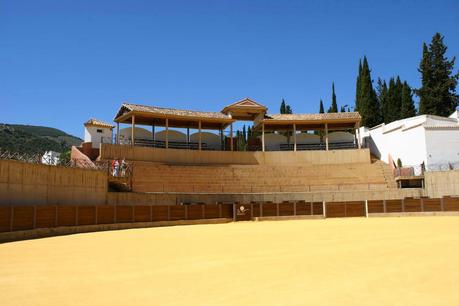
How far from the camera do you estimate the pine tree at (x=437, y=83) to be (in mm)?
49031

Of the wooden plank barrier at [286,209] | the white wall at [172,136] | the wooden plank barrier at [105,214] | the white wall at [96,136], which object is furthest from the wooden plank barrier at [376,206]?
the white wall at [96,136]

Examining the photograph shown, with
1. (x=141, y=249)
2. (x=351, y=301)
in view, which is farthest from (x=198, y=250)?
(x=351, y=301)

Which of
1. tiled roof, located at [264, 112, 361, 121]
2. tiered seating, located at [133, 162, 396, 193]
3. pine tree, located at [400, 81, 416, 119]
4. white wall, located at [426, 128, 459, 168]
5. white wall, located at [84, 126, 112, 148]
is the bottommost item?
tiered seating, located at [133, 162, 396, 193]

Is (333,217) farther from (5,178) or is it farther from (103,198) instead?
(5,178)

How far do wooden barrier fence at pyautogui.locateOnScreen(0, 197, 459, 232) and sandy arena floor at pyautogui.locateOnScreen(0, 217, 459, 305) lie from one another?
4441mm

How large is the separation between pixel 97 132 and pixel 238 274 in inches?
1238

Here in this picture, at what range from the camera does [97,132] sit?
3722 cm

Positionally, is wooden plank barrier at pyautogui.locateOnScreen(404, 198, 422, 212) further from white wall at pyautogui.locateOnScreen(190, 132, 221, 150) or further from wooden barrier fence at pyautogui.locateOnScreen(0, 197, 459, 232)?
white wall at pyautogui.locateOnScreen(190, 132, 221, 150)

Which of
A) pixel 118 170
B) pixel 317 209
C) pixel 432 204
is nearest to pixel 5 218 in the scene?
pixel 118 170

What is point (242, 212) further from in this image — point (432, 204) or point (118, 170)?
point (432, 204)

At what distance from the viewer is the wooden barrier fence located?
18062mm

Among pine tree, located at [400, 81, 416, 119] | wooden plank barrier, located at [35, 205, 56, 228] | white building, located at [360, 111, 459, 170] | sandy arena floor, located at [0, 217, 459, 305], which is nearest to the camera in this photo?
sandy arena floor, located at [0, 217, 459, 305]

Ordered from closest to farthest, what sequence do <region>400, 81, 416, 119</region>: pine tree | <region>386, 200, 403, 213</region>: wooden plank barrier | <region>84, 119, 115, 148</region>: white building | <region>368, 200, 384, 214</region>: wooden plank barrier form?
<region>386, 200, 403, 213</region>: wooden plank barrier < <region>368, 200, 384, 214</region>: wooden plank barrier < <region>84, 119, 115, 148</region>: white building < <region>400, 81, 416, 119</region>: pine tree

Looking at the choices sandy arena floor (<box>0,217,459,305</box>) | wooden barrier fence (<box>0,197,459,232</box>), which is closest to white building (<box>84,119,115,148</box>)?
wooden barrier fence (<box>0,197,459,232</box>)
